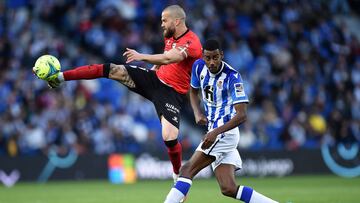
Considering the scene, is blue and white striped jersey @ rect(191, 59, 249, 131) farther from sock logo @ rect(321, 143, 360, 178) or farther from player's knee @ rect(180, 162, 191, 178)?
sock logo @ rect(321, 143, 360, 178)

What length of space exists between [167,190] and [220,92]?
7.08 meters

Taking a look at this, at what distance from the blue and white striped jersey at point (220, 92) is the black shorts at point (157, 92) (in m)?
1.71

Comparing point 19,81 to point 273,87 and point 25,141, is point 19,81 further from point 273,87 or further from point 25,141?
point 273,87

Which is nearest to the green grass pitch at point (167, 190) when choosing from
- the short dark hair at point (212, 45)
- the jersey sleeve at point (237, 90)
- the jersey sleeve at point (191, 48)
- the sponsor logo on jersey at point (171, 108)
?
the sponsor logo on jersey at point (171, 108)

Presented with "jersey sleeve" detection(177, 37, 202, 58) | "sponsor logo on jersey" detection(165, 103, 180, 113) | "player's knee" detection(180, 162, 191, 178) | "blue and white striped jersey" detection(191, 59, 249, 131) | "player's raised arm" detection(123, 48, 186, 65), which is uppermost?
"jersey sleeve" detection(177, 37, 202, 58)

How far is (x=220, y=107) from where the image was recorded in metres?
9.49

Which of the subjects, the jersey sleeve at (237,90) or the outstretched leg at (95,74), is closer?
the jersey sleeve at (237,90)

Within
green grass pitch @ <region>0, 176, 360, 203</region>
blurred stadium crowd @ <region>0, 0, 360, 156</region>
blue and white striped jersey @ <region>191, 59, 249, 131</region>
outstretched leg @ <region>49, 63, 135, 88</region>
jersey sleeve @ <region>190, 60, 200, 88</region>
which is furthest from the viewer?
blurred stadium crowd @ <region>0, 0, 360, 156</region>

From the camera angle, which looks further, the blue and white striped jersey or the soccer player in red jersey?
the soccer player in red jersey

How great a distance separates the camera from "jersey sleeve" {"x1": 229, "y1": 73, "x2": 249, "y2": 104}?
920 centimetres

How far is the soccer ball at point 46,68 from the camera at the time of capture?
10.1m

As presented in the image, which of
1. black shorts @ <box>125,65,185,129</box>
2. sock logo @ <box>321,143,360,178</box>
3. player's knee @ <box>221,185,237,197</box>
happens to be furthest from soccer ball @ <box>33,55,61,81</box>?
sock logo @ <box>321,143,360,178</box>

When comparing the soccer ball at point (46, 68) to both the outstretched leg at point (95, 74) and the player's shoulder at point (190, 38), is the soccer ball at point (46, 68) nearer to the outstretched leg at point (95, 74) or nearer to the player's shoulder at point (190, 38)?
the outstretched leg at point (95, 74)

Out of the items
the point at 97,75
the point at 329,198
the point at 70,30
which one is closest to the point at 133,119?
the point at 70,30
